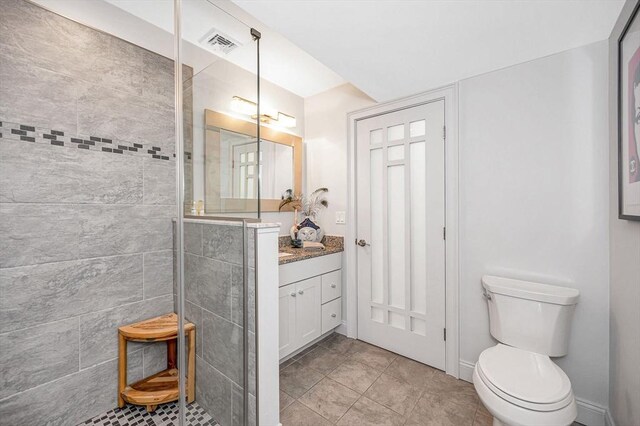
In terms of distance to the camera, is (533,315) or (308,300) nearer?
(533,315)

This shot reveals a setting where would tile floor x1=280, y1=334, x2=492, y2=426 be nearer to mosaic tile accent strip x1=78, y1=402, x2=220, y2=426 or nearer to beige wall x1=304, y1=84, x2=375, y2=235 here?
mosaic tile accent strip x1=78, y1=402, x2=220, y2=426

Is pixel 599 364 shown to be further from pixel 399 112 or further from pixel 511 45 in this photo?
pixel 399 112

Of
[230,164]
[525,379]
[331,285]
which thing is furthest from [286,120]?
[525,379]

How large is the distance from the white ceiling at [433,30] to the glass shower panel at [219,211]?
340 mm

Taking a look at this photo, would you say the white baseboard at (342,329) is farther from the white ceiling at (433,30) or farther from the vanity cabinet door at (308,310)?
the white ceiling at (433,30)

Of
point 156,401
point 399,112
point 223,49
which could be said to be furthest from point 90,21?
point 156,401

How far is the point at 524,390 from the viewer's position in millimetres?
1181

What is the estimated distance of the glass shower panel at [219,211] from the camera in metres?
1.39

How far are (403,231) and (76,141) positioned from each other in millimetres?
2319

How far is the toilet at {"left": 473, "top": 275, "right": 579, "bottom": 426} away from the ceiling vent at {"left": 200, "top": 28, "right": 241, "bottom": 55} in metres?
2.14

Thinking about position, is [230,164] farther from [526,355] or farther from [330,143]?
[526,355]

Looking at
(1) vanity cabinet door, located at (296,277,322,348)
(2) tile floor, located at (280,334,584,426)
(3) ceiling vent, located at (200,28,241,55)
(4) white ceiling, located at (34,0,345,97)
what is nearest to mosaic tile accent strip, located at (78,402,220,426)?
(2) tile floor, located at (280,334,584,426)

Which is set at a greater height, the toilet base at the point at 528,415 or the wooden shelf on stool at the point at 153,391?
the toilet base at the point at 528,415

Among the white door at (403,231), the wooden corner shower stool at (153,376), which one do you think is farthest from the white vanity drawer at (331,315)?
the wooden corner shower stool at (153,376)
